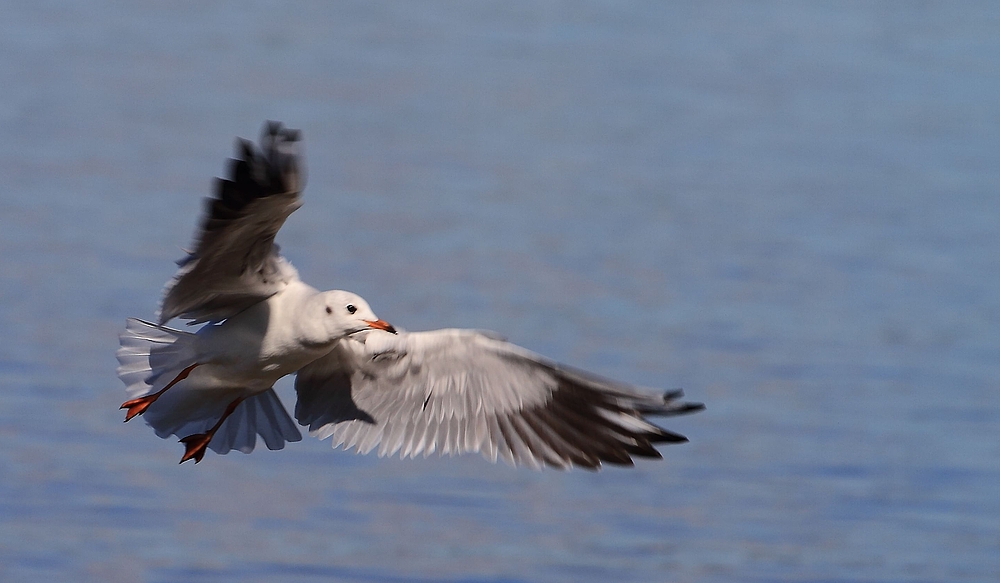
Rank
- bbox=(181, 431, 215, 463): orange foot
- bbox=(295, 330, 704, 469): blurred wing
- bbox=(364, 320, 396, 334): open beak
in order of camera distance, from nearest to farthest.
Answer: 1. bbox=(364, 320, 396, 334): open beak
2. bbox=(295, 330, 704, 469): blurred wing
3. bbox=(181, 431, 215, 463): orange foot

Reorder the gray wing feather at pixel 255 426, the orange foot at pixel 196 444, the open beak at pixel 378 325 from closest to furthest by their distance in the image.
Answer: the open beak at pixel 378 325
the orange foot at pixel 196 444
the gray wing feather at pixel 255 426

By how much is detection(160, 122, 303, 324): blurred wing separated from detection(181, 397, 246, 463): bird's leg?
46 cm

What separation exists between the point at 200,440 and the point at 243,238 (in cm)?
128

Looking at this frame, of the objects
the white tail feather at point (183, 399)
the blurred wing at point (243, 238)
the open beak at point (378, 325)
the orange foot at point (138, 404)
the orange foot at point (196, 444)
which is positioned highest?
the blurred wing at point (243, 238)

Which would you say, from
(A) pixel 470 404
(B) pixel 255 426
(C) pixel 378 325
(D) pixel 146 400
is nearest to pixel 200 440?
(D) pixel 146 400

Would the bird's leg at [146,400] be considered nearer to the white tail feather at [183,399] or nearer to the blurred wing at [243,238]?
the white tail feather at [183,399]

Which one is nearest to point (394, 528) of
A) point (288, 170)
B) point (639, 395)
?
point (639, 395)

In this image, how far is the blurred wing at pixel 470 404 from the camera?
283 inches

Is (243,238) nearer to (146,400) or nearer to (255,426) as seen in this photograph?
(146,400)

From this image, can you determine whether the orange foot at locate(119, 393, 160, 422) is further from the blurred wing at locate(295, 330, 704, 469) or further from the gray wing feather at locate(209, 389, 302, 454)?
the blurred wing at locate(295, 330, 704, 469)

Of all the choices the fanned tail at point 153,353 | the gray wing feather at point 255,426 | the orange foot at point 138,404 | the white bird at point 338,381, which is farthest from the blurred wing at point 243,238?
the gray wing feather at point 255,426

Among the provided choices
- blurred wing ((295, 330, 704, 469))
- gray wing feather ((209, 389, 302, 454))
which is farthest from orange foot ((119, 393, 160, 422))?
blurred wing ((295, 330, 704, 469))

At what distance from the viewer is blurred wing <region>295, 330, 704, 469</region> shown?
7195 mm

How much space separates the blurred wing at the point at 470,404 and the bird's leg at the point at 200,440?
16.6 inches
